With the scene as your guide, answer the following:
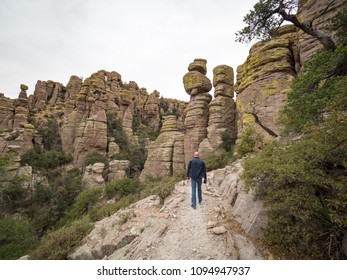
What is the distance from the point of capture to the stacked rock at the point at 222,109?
56.5 ft

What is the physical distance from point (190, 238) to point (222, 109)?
15667 mm

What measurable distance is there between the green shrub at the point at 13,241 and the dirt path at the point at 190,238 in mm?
11731

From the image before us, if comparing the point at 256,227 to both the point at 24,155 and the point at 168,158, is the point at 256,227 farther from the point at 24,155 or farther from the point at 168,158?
the point at 24,155

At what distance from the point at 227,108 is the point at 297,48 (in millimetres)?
7453

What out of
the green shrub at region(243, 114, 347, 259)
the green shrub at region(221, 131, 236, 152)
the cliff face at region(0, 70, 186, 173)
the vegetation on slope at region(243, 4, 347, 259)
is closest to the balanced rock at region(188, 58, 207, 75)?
the green shrub at region(221, 131, 236, 152)

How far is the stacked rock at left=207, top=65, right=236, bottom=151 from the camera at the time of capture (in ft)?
56.5

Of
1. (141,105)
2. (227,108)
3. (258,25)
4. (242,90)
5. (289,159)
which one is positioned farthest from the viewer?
(141,105)

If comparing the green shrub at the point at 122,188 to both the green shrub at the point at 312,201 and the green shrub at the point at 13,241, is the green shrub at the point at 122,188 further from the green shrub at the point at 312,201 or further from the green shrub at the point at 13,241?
the green shrub at the point at 312,201

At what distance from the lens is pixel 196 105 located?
19.5m

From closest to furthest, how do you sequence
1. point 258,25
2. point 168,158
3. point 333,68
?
point 333,68 < point 258,25 < point 168,158

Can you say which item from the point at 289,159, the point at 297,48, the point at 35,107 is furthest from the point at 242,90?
the point at 35,107

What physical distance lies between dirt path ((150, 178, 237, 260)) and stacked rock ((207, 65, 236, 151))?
1218cm

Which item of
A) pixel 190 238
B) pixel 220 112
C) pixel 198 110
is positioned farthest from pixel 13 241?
pixel 220 112

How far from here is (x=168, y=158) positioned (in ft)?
63.7
